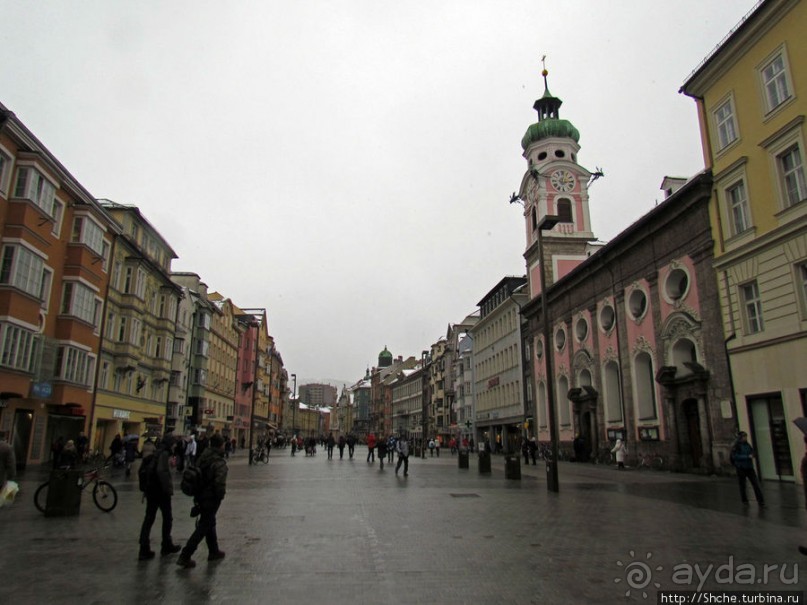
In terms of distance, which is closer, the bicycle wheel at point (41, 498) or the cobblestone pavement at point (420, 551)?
the cobblestone pavement at point (420, 551)

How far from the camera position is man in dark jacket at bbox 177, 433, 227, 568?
779 centimetres

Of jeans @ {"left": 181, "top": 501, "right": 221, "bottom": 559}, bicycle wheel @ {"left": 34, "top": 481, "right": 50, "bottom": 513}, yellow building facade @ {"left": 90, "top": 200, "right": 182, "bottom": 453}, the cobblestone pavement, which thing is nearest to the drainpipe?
yellow building facade @ {"left": 90, "top": 200, "right": 182, "bottom": 453}

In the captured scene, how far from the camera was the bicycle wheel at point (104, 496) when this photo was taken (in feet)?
42.8

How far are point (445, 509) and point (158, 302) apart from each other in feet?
115

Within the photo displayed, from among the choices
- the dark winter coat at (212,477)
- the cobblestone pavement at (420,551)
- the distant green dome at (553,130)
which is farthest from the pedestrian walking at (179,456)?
the distant green dome at (553,130)

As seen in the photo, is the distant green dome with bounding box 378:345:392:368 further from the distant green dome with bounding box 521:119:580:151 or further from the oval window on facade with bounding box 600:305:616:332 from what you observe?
the oval window on facade with bounding box 600:305:616:332

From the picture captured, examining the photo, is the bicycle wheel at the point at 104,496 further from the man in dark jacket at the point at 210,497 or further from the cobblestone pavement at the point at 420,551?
the man in dark jacket at the point at 210,497

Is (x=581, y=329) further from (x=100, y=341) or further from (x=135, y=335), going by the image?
(x=100, y=341)

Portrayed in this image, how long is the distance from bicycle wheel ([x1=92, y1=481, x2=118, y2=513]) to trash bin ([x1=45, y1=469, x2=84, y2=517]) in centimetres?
57

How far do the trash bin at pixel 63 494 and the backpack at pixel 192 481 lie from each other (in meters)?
6.07

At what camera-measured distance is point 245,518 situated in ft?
40.0

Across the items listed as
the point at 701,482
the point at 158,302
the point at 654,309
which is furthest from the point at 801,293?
the point at 158,302

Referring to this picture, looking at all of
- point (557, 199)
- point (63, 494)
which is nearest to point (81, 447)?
point (63, 494)

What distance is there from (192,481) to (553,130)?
162ft
